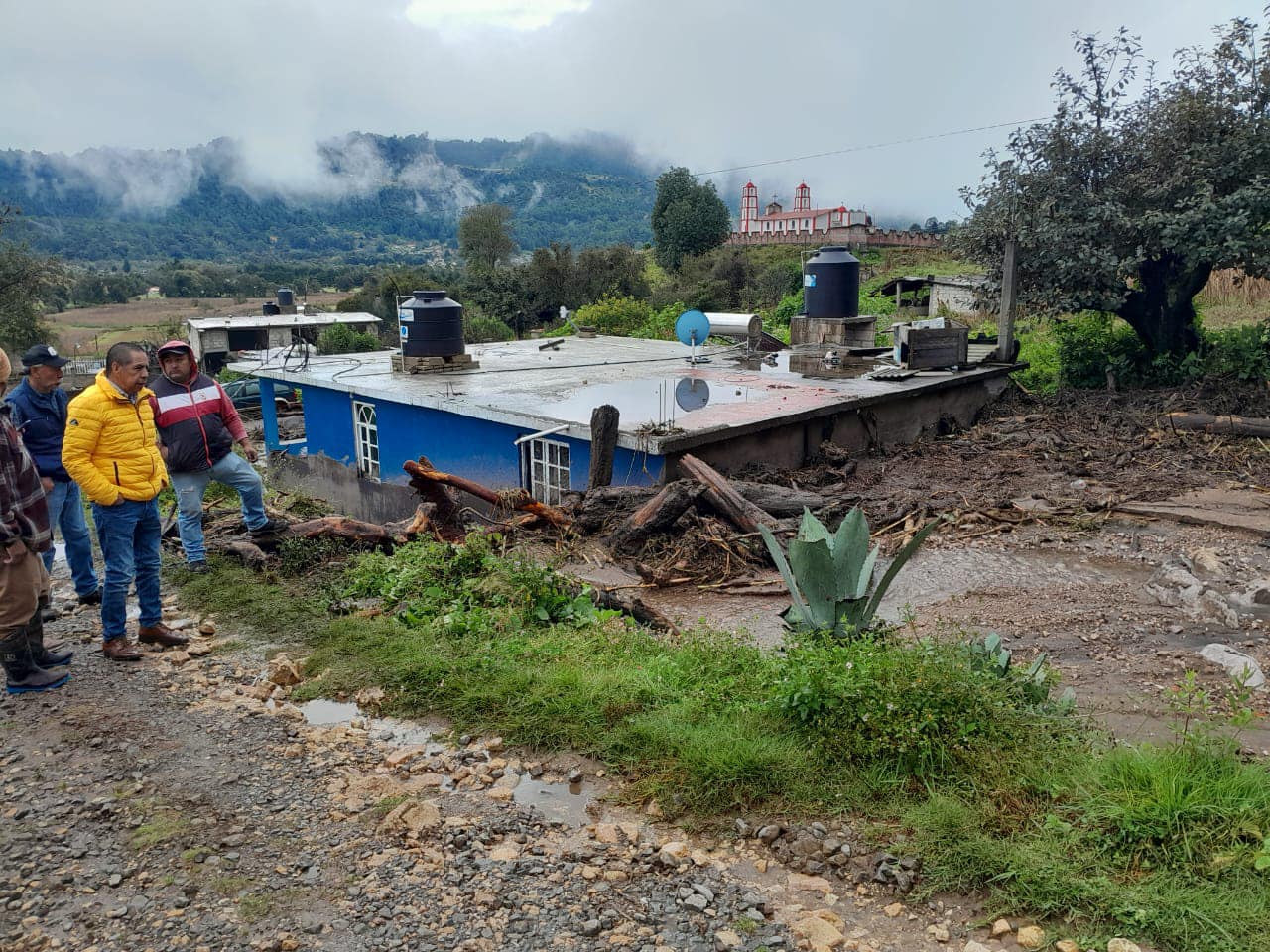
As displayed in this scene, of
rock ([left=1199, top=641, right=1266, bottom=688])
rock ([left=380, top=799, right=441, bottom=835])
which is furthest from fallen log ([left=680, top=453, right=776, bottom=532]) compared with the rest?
rock ([left=380, top=799, right=441, bottom=835])

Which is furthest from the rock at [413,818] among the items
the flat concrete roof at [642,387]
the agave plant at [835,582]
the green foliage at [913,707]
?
the flat concrete roof at [642,387]

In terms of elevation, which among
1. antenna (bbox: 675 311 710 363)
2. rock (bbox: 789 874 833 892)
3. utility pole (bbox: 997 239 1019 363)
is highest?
utility pole (bbox: 997 239 1019 363)

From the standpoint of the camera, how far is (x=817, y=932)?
2.97 m

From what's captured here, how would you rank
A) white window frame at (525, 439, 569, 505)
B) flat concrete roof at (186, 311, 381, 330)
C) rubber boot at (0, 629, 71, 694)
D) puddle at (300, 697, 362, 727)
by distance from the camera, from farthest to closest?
flat concrete roof at (186, 311, 381, 330), white window frame at (525, 439, 569, 505), rubber boot at (0, 629, 71, 694), puddle at (300, 697, 362, 727)

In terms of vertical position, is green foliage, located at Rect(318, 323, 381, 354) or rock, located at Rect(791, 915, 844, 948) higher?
green foliage, located at Rect(318, 323, 381, 354)

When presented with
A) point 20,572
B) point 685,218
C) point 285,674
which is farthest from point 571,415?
point 685,218

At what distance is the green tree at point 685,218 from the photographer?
51.7 metres

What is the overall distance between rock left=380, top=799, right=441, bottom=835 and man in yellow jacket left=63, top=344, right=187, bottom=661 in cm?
268

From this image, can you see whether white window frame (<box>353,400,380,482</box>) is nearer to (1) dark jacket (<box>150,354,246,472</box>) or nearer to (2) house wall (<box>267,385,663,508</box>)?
(2) house wall (<box>267,385,663,508</box>)

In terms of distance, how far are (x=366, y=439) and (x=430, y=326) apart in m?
2.56

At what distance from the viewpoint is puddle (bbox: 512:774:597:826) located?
378 cm

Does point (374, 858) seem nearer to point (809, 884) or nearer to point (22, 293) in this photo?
point (809, 884)

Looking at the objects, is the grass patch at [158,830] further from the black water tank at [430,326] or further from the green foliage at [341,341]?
the green foliage at [341,341]

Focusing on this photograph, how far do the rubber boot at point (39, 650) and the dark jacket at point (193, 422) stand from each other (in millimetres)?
2066
